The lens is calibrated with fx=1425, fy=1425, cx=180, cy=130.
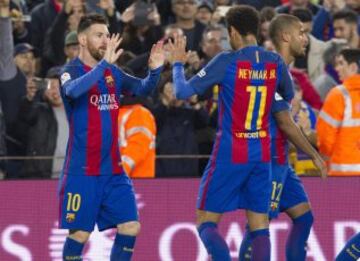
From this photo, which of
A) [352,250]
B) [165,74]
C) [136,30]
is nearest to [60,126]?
[165,74]

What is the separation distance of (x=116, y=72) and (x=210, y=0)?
20.3 ft

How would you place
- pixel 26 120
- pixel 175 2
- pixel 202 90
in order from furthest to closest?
1. pixel 175 2
2. pixel 26 120
3. pixel 202 90

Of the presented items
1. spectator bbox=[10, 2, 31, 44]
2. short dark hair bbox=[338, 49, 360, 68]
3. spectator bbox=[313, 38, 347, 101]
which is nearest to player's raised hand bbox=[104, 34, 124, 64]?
short dark hair bbox=[338, 49, 360, 68]

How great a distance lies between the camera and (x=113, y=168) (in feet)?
35.9

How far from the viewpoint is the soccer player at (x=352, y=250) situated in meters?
11.6

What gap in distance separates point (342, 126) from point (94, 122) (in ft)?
9.54

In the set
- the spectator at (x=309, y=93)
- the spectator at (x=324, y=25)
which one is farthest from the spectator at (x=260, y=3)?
the spectator at (x=309, y=93)

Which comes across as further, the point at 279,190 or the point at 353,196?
the point at 353,196

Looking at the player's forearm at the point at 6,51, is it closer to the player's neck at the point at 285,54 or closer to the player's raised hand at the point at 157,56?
the player's raised hand at the point at 157,56

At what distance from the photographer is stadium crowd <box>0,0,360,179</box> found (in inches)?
512

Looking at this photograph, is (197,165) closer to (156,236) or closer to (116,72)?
(156,236)

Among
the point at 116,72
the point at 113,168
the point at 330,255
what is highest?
the point at 116,72

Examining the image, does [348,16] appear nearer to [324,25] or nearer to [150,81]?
[324,25]

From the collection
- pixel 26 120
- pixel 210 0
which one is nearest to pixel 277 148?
pixel 26 120
